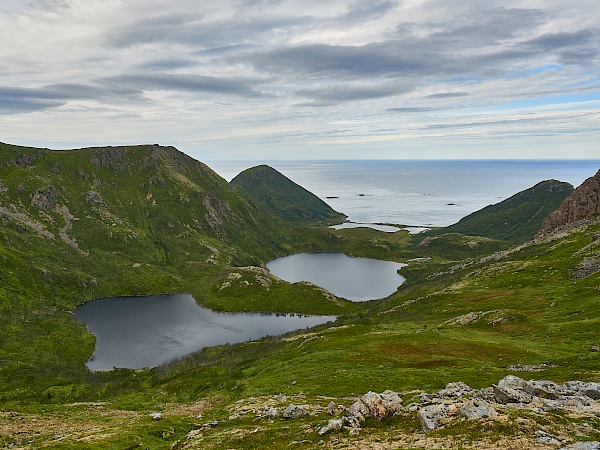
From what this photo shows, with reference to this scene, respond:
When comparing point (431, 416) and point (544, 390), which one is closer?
point (431, 416)

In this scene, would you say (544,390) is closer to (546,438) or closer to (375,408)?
(546,438)

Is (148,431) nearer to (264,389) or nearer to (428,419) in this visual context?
(264,389)

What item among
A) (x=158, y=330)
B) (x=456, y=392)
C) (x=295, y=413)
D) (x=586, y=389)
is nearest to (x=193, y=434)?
(x=295, y=413)

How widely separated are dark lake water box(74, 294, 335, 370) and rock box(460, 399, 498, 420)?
124821 millimetres

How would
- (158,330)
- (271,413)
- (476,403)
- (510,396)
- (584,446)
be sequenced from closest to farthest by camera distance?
(584,446) → (476,403) → (510,396) → (271,413) → (158,330)

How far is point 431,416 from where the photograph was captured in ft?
112

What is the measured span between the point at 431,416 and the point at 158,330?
6181 inches

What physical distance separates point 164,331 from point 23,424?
115080 millimetres

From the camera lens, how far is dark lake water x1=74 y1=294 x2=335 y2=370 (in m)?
142

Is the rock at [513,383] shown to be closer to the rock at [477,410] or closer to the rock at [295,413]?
the rock at [477,410]

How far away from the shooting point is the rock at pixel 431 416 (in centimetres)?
3234

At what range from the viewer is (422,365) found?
239 ft

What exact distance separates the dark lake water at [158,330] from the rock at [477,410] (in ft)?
410

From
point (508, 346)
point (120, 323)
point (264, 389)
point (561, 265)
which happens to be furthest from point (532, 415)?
point (120, 323)
